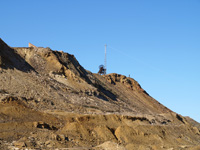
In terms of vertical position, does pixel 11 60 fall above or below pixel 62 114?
above

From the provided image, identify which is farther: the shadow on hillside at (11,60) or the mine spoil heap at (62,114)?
the shadow on hillside at (11,60)

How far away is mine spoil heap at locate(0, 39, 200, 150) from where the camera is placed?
23.2m

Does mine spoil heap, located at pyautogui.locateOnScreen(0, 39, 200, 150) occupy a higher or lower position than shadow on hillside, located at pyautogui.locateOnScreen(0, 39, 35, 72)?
lower

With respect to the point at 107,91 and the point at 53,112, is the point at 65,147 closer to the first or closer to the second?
the point at 53,112

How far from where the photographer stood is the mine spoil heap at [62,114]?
2323 centimetres

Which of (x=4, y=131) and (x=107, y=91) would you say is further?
(x=107, y=91)

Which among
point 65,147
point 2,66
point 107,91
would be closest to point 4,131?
point 65,147

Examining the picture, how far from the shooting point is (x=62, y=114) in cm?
3322

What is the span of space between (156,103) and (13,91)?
41.9m

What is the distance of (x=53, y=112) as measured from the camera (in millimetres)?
33344

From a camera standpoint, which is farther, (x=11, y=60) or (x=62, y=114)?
(x=11, y=60)

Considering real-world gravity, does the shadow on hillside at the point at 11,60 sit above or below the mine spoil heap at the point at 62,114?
above

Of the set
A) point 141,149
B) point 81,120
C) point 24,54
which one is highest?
point 24,54

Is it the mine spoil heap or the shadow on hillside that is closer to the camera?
the mine spoil heap
